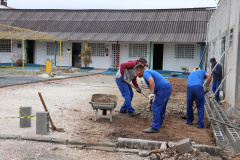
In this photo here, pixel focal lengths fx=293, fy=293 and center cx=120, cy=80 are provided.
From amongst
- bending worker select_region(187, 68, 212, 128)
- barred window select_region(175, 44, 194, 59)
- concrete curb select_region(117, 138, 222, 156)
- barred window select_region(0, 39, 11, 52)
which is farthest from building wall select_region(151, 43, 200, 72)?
concrete curb select_region(117, 138, 222, 156)

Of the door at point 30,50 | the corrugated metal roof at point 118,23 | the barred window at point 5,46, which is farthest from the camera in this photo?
the barred window at point 5,46

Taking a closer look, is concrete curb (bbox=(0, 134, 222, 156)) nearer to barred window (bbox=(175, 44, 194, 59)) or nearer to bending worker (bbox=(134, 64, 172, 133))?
bending worker (bbox=(134, 64, 172, 133))

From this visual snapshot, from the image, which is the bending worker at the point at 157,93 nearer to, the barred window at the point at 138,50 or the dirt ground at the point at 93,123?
the dirt ground at the point at 93,123

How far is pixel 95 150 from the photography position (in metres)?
5.12

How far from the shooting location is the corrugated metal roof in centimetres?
2342

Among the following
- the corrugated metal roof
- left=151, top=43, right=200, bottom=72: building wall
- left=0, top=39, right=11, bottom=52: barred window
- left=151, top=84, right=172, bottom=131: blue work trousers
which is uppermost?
the corrugated metal roof

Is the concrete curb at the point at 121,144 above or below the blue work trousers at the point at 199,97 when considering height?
below

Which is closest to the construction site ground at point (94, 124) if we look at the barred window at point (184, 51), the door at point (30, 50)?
the barred window at point (184, 51)

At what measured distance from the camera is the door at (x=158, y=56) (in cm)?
2469

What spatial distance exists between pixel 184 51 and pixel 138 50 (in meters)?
3.78

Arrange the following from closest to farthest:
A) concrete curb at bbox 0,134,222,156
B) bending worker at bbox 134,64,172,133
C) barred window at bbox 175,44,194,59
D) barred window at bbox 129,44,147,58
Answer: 1. concrete curb at bbox 0,134,222,156
2. bending worker at bbox 134,64,172,133
3. barred window at bbox 175,44,194,59
4. barred window at bbox 129,44,147,58

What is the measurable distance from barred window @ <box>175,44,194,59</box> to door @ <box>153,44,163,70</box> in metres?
1.57

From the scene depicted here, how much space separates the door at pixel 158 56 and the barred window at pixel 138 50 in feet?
3.25

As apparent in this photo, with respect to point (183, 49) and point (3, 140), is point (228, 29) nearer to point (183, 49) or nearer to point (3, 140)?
point (3, 140)
